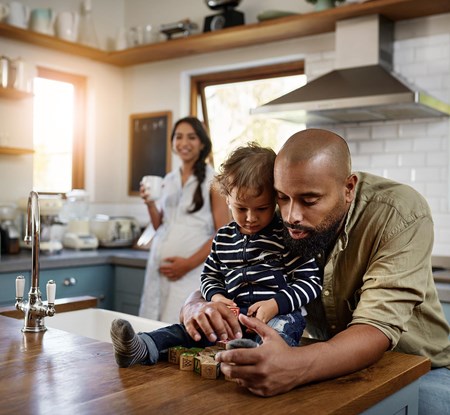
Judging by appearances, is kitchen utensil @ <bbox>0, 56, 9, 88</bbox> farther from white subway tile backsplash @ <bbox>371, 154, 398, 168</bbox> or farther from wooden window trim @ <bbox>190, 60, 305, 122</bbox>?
white subway tile backsplash @ <bbox>371, 154, 398, 168</bbox>

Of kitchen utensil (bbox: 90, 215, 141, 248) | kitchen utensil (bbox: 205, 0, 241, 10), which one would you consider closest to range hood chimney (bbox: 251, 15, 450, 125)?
kitchen utensil (bbox: 205, 0, 241, 10)

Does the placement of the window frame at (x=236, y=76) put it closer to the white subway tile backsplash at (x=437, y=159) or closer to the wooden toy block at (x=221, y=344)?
the white subway tile backsplash at (x=437, y=159)

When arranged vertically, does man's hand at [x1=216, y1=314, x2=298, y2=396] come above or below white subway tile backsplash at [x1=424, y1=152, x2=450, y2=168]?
below

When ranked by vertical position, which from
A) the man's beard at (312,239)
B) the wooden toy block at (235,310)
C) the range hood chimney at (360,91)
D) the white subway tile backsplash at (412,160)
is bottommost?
the wooden toy block at (235,310)

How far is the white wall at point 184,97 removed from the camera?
3.62m

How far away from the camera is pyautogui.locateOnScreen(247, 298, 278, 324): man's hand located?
1450mm

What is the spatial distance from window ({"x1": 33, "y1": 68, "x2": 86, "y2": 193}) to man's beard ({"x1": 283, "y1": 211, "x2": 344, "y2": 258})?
3451 mm

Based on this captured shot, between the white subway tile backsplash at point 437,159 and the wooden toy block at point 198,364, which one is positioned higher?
the white subway tile backsplash at point 437,159

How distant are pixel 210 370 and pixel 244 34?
3.18 metres

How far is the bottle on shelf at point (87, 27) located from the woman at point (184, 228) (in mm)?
1739

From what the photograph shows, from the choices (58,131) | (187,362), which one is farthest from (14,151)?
(187,362)

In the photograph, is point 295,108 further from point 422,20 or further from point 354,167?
point 422,20

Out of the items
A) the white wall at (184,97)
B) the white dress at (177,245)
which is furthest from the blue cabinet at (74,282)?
the white wall at (184,97)

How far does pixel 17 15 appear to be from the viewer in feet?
13.9
